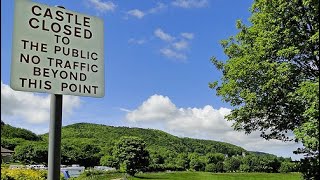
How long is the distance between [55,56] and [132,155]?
105m

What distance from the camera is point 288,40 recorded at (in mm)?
20094

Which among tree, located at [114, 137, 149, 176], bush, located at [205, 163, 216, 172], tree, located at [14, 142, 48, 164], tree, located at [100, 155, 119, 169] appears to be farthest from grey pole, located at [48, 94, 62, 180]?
bush, located at [205, 163, 216, 172]

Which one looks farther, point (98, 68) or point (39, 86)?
point (98, 68)

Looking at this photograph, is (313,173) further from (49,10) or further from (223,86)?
(49,10)

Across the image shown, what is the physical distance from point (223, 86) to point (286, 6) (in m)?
5.94

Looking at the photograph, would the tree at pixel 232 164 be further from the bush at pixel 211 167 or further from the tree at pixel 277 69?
the tree at pixel 277 69

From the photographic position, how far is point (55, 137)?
12.4 ft

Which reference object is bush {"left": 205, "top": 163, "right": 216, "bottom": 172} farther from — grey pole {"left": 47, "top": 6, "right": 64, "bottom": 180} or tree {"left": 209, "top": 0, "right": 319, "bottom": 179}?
grey pole {"left": 47, "top": 6, "right": 64, "bottom": 180}

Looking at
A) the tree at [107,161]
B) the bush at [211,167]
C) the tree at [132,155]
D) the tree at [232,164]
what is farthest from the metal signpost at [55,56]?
the tree at [232,164]

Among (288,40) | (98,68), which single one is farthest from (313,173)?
(98,68)

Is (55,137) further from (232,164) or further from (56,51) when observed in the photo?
(232,164)

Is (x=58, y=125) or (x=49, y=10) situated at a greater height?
(x=49, y=10)

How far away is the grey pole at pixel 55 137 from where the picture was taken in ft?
12.4

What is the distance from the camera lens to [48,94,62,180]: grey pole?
3771mm
